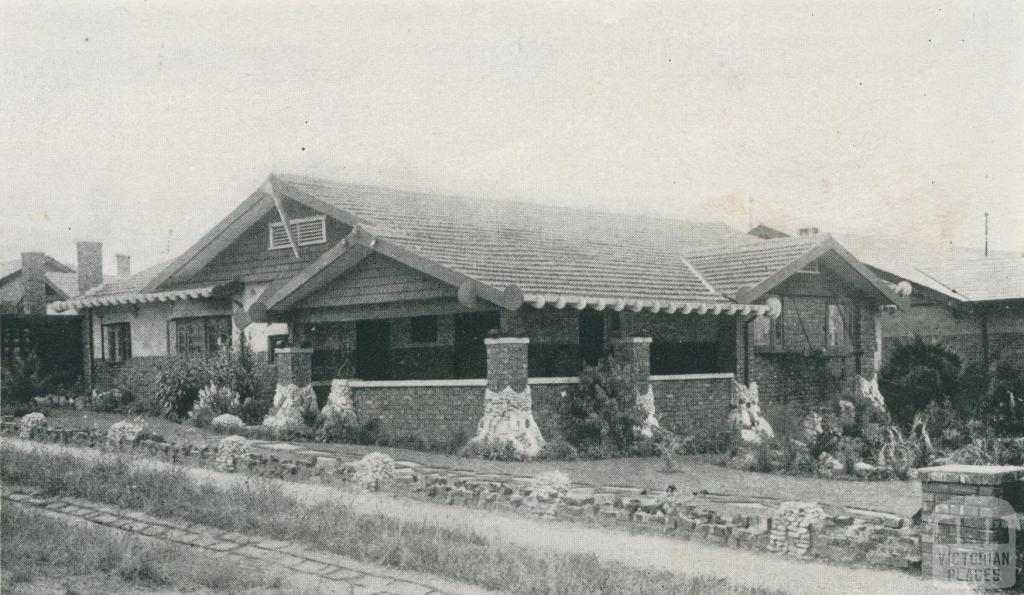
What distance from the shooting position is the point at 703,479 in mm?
13180

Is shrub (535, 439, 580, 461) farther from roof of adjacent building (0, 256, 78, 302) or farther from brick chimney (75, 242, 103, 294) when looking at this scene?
roof of adjacent building (0, 256, 78, 302)

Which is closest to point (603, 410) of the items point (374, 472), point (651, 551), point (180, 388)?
point (374, 472)

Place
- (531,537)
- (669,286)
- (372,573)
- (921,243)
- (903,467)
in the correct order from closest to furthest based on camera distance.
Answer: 1. (372,573)
2. (531,537)
3. (903,467)
4. (669,286)
5. (921,243)

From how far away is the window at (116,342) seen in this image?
26719 mm

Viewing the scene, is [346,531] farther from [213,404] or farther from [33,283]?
[33,283]

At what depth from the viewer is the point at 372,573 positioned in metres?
7.74

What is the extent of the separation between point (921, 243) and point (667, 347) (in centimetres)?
1749

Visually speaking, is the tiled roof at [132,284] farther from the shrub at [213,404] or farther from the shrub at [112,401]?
the shrub at [213,404]

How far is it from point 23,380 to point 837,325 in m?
20.4

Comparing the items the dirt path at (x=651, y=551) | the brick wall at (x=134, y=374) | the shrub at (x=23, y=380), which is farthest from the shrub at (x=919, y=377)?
the shrub at (x=23, y=380)

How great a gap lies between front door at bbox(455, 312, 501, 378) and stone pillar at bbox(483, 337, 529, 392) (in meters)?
2.49

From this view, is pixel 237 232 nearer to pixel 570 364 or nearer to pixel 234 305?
pixel 234 305

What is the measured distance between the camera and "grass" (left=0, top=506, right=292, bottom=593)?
24.0 feet

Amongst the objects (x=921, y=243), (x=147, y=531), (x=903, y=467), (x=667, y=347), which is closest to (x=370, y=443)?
(x=667, y=347)
